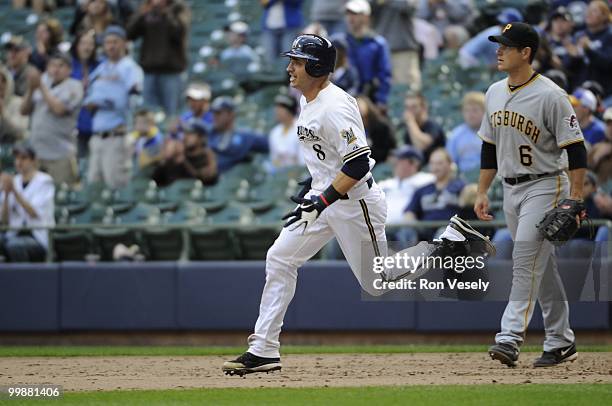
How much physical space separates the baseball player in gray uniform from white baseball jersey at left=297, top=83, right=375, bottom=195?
938 millimetres

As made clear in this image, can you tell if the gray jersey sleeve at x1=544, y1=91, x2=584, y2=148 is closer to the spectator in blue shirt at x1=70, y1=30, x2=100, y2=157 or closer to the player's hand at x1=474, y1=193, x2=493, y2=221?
the player's hand at x1=474, y1=193, x2=493, y2=221

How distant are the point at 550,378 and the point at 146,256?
4.87m

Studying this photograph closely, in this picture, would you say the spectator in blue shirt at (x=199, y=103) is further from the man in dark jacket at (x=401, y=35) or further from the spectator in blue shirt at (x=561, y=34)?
the spectator in blue shirt at (x=561, y=34)

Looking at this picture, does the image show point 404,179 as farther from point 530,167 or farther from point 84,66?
point 84,66

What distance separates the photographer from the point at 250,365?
650 cm

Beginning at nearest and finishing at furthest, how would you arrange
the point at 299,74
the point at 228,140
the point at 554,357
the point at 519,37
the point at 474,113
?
the point at 299,74 → the point at 519,37 → the point at 554,357 → the point at 474,113 → the point at 228,140

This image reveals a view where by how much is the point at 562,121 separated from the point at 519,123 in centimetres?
26

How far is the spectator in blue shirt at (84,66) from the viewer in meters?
12.8

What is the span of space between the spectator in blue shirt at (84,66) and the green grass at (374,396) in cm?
714

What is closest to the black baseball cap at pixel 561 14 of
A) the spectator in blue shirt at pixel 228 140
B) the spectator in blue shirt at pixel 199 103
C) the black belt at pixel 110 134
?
the spectator in blue shirt at pixel 228 140

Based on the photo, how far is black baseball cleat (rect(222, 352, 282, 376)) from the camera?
6.49 meters

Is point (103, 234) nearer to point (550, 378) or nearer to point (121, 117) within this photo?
point (121, 117)

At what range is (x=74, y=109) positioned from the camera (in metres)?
12.7

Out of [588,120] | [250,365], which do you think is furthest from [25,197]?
[588,120]
